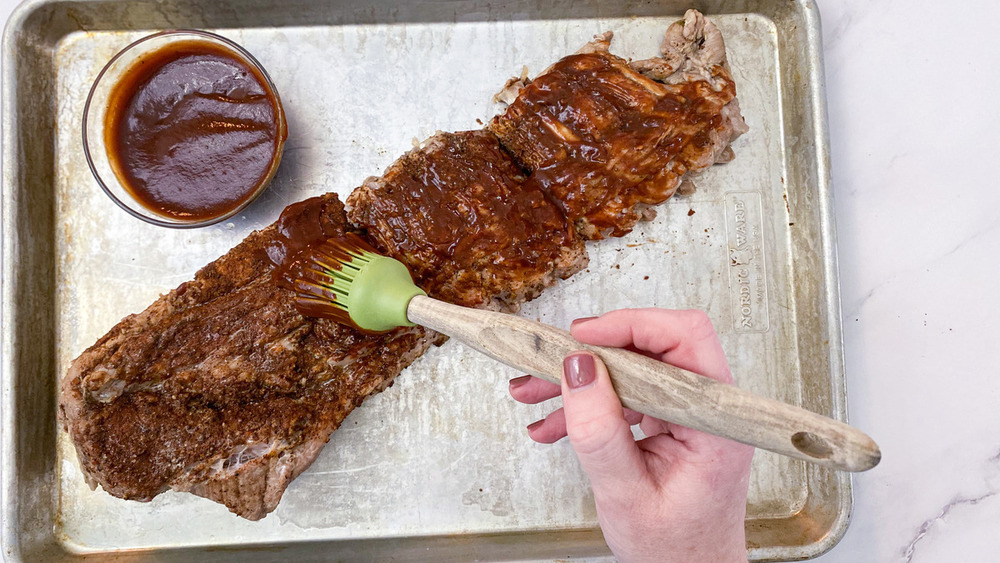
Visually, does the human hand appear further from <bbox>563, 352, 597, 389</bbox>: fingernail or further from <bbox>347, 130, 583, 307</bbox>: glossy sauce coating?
<bbox>347, 130, 583, 307</bbox>: glossy sauce coating

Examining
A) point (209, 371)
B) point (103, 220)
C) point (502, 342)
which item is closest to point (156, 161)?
point (103, 220)

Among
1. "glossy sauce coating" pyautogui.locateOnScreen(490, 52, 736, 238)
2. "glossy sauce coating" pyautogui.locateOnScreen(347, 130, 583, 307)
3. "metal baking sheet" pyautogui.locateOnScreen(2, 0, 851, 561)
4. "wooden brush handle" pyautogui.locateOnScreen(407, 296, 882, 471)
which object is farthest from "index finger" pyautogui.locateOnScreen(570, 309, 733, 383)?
"metal baking sheet" pyautogui.locateOnScreen(2, 0, 851, 561)

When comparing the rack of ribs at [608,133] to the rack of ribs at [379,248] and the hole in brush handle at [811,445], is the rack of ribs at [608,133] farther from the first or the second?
the hole in brush handle at [811,445]

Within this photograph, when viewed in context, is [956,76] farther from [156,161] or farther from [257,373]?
[156,161]

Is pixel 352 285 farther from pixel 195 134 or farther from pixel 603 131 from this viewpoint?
pixel 603 131

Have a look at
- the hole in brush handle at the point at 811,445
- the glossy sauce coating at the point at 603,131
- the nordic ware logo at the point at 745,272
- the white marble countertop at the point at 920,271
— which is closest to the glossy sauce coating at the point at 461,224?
the glossy sauce coating at the point at 603,131

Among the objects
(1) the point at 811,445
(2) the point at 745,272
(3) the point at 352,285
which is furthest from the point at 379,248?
(2) the point at 745,272
